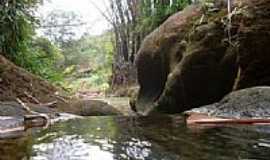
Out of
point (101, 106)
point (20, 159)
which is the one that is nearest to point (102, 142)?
point (20, 159)

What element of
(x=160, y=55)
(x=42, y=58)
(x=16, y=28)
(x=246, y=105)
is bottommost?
(x=246, y=105)

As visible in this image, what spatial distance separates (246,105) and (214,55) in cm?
197

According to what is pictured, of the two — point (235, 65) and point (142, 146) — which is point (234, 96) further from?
point (142, 146)

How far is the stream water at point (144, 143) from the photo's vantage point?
12.9 feet

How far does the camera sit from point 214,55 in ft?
26.8

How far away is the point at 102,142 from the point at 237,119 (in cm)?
214

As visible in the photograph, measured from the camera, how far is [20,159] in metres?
3.86

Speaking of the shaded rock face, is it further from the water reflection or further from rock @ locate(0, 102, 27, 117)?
the water reflection

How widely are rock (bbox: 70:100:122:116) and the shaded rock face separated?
2.87ft

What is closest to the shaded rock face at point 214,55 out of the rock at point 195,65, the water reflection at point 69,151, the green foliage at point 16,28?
the rock at point 195,65

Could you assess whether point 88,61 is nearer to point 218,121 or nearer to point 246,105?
point 246,105

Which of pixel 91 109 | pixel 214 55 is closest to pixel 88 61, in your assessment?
pixel 91 109

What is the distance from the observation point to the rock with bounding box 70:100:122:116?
31.2 feet

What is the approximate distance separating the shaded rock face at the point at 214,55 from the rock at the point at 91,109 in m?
0.88
